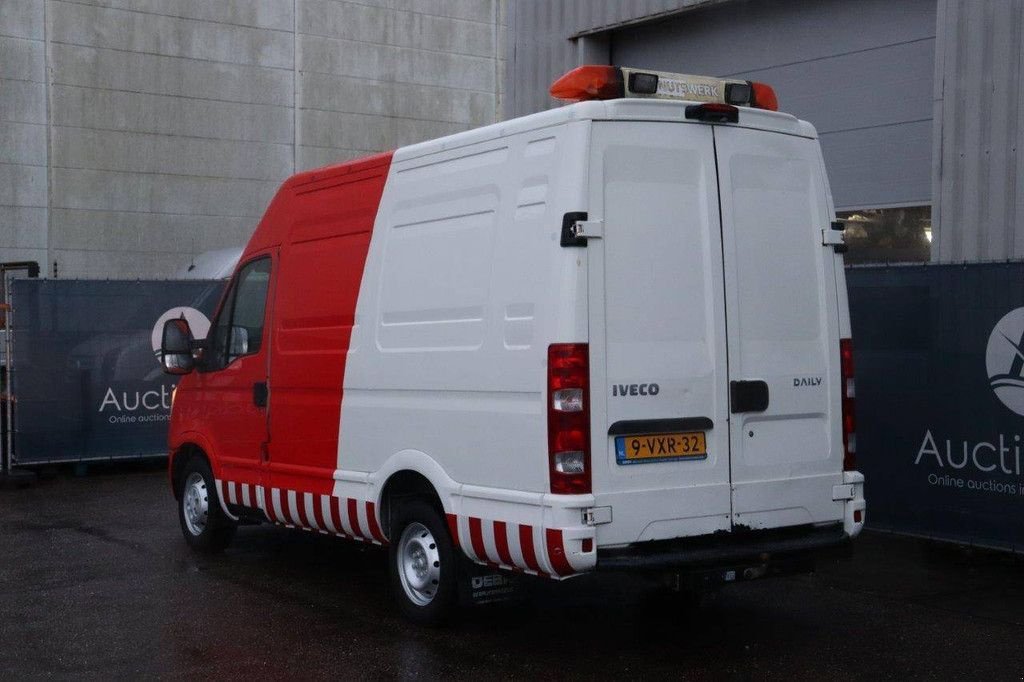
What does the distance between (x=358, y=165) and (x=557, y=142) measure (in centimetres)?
201

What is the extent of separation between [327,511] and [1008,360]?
463 centimetres

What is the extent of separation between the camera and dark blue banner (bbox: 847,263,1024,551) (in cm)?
911

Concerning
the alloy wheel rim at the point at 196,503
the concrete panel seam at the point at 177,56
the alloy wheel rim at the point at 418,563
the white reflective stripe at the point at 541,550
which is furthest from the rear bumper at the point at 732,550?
the concrete panel seam at the point at 177,56

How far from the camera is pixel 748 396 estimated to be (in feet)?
22.2

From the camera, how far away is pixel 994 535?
9.19 metres

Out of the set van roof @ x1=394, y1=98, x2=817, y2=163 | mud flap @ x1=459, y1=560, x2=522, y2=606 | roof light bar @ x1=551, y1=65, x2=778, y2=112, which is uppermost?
roof light bar @ x1=551, y1=65, x2=778, y2=112

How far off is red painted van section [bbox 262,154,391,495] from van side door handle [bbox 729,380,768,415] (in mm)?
2400

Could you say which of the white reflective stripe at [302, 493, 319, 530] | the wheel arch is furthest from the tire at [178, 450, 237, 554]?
the wheel arch

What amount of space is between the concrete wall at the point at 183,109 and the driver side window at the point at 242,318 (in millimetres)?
16492

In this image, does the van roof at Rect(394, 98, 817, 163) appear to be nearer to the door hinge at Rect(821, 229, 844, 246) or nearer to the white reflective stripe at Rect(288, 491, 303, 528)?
the door hinge at Rect(821, 229, 844, 246)

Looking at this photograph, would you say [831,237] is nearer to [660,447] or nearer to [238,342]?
[660,447]

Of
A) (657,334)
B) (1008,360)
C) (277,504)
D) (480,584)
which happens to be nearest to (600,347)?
(657,334)

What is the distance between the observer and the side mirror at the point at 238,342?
A: 9133 mm

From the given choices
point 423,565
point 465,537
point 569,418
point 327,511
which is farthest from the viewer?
point 327,511
